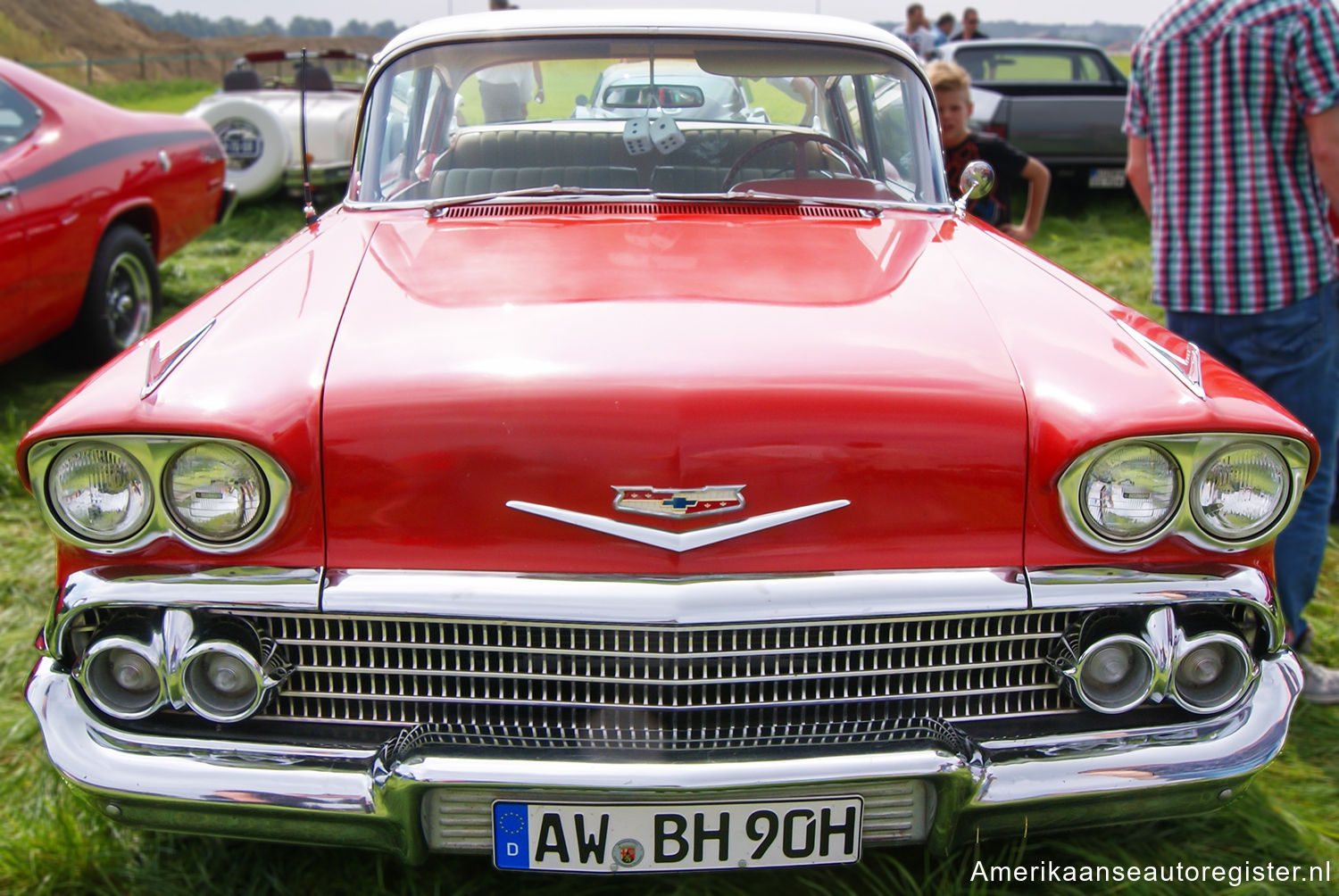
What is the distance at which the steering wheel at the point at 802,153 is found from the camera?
2.84 m

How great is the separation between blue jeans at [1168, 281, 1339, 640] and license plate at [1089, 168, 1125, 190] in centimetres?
588

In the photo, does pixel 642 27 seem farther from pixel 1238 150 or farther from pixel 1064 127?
pixel 1064 127

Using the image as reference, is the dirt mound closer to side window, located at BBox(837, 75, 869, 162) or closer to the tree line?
the tree line

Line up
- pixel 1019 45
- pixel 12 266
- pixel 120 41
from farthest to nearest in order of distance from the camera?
pixel 120 41
pixel 1019 45
pixel 12 266

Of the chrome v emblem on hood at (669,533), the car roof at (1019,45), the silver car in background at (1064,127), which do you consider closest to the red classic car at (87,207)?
the chrome v emblem on hood at (669,533)

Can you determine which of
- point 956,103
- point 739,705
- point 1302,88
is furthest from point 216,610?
point 956,103

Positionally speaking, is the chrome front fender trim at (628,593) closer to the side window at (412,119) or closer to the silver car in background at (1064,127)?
the side window at (412,119)

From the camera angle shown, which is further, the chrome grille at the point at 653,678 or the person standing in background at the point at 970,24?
the person standing in background at the point at 970,24

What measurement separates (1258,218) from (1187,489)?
124cm

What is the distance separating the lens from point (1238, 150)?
2641 millimetres

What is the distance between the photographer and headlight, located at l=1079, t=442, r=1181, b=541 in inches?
68.0

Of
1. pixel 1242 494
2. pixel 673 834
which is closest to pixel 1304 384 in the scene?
pixel 1242 494

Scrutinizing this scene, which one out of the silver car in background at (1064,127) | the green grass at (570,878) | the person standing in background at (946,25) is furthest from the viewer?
the person standing in background at (946,25)

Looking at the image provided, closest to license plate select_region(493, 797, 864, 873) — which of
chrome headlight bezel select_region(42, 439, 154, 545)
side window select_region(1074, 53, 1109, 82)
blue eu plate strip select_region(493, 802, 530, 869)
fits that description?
blue eu plate strip select_region(493, 802, 530, 869)
